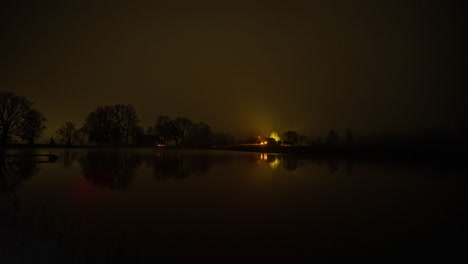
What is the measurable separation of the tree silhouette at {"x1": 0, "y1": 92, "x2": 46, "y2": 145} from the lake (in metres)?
46.2

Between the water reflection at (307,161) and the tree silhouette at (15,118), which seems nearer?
the water reflection at (307,161)

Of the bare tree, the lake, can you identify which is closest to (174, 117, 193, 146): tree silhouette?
the bare tree

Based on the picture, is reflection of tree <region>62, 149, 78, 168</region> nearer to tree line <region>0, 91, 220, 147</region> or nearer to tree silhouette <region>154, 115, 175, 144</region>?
tree line <region>0, 91, 220, 147</region>

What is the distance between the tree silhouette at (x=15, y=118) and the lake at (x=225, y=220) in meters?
46.2

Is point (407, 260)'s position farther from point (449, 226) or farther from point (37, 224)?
point (37, 224)

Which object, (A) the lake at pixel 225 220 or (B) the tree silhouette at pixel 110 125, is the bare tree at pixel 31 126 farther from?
(A) the lake at pixel 225 220

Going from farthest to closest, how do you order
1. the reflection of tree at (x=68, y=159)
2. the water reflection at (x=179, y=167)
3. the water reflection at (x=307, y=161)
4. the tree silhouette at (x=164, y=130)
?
the tree silhouette at (x=164, y=130)
the reflection of tree at (x=68, y=159)
the water reflection at (x=307, y=161)
the water reflection at (x=179, y=167)

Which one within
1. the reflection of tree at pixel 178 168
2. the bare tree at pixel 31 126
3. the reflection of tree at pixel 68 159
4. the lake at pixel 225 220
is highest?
the bare tree at pixel 31 126

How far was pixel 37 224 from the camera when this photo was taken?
9.53 m

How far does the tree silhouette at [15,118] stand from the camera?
5344cm

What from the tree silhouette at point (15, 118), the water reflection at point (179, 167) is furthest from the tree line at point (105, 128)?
the water reflection at point (179, 167)

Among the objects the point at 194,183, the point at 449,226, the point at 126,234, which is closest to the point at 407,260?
the point at 449,226

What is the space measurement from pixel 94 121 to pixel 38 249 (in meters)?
90.0

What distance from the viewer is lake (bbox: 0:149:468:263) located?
827 cm
